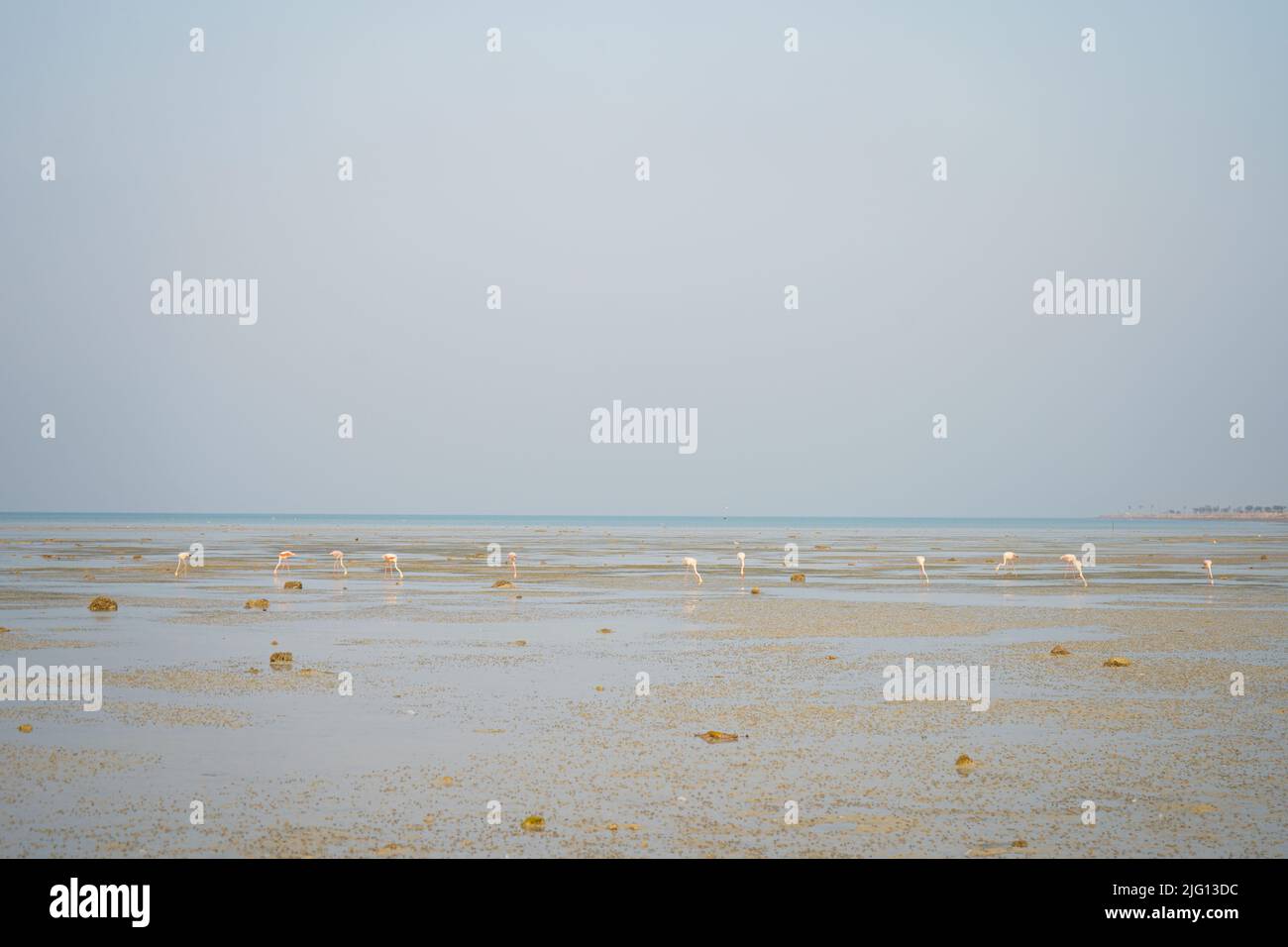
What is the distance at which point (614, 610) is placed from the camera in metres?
32.9

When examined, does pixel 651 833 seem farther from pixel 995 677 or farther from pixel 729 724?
pixel 995 677

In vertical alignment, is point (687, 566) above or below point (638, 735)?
below

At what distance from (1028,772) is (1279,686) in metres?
8.49

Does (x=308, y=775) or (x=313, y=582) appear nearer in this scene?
(x=308, y=775)

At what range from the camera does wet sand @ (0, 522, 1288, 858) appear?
1073cm

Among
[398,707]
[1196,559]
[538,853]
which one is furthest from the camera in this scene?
[1196,559]

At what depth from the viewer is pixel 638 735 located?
1512cm

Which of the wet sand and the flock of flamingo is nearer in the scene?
the wet sand

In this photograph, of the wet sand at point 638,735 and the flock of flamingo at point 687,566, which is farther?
the flock of flamingo at point 687,566

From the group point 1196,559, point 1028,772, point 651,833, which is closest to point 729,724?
point 1028,772

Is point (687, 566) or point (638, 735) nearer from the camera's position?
point (638, 735)

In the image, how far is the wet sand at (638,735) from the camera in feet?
35.2

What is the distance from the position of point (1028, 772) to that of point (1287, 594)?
31.6 metres

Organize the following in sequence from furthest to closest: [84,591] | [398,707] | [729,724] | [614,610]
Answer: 1. [84,591]
2. [614,610]
3. [398,707]
4. [729,724]
